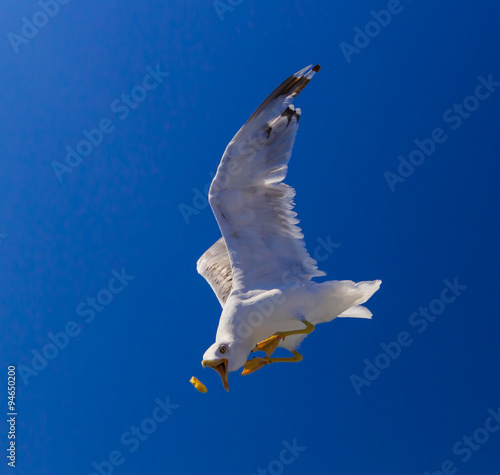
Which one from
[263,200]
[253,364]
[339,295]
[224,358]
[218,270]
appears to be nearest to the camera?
[224,358]

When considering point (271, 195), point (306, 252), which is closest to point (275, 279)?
point (306, 252)

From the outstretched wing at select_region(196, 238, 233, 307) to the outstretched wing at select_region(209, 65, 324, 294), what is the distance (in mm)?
802

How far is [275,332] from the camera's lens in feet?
15.5

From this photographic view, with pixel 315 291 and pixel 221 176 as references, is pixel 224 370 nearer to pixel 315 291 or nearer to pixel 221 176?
pixel 315 291

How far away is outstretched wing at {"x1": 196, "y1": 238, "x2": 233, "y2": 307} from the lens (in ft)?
18.7

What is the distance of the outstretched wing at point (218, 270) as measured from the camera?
5.71 m

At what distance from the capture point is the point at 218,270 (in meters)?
5.89

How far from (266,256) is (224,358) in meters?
1.05

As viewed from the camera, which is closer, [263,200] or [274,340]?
[274,340]

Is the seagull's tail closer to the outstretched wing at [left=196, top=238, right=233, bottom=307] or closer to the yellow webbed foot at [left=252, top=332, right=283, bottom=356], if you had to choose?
the yellow webbed foot at [left=252, top=332, right=283, bottom=356]

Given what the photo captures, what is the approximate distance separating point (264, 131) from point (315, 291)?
134 centimetres

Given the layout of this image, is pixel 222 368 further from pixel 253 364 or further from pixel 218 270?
pixel 218 270

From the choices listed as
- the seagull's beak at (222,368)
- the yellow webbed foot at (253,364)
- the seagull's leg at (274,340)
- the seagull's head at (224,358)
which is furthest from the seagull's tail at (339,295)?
the seagull's beak at (222,368)

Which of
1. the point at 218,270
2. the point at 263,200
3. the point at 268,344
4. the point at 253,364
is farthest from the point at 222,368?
the point at 218,270
